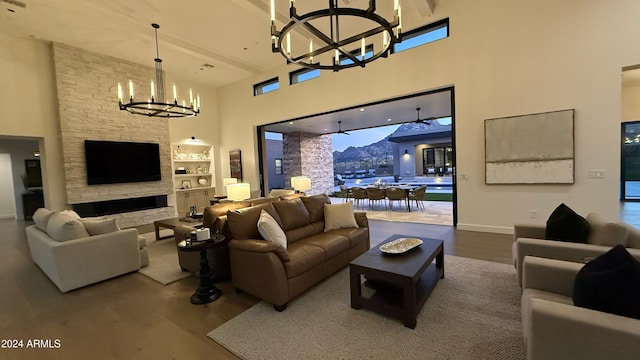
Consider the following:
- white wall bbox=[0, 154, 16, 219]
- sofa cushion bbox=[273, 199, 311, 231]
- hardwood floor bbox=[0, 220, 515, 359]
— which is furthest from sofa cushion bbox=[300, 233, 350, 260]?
white wall bbox=[0, 154, 16, 219]

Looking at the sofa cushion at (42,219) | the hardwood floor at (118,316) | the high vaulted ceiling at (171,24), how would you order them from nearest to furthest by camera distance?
the hardwood floor at (118,316)
the sofa cushion at (42,219)
the high vaulted ceiling at (171,24)

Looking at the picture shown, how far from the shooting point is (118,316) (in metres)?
2.57

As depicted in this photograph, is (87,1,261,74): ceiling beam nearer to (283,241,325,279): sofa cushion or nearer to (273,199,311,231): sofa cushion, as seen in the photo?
(273,199,311,231): sofa cushion

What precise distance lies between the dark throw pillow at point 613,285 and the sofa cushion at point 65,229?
4930mm

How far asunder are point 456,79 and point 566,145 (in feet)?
6.94

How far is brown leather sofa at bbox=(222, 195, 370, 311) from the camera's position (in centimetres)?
252

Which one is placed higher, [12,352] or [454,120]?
[454,120]

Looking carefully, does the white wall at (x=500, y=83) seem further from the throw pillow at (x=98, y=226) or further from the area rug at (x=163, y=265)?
the throw pillow at (x=98, y=226)

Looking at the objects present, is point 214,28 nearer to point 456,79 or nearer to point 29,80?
point 29,80

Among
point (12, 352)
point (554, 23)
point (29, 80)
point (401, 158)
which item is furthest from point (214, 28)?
point (401, 158)

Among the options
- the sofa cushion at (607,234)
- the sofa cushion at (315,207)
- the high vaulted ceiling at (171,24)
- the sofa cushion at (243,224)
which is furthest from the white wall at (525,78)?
the sofa cushion at (243,224)

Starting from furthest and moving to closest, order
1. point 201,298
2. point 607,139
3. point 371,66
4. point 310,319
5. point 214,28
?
point 371,66 < point 214,28 < point 607,139 < point 201,298 < point 310,319

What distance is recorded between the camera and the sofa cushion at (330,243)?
10.0 feet

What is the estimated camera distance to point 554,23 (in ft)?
13.6
